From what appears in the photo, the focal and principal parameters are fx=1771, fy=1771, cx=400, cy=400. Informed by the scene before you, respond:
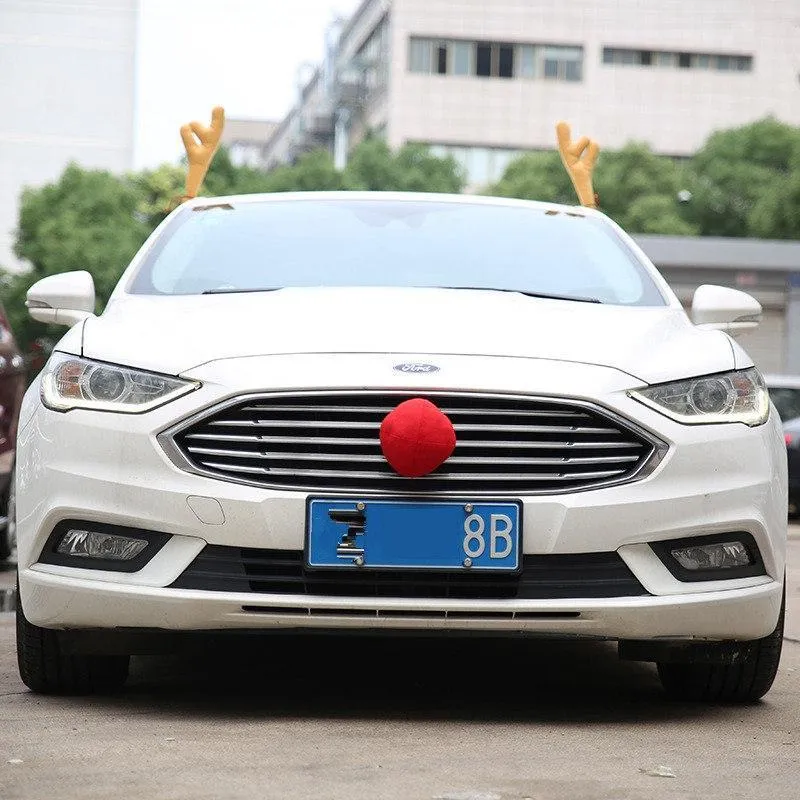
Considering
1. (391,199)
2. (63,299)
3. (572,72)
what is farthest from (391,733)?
(572,72)

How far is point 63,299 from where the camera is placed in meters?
5.17

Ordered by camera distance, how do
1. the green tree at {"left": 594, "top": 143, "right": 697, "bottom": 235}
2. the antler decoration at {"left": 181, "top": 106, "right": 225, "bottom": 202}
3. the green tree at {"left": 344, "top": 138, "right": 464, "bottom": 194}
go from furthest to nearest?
the green tree at {"left": 344, "top": 138, "right": 464, "bottom": 194} → the green tree at {"left": 594, "top": 143, "right": 697, "bottom": 235} → the antler decoration at {"left": 181, "top": 106, "right": 225, "bottom": 202}

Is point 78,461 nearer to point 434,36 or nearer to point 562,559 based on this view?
point 562,559

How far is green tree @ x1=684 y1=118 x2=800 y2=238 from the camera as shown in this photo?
6062 centimetres

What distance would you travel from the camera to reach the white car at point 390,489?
13.6ft

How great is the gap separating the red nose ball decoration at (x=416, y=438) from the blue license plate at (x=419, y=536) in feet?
0.31

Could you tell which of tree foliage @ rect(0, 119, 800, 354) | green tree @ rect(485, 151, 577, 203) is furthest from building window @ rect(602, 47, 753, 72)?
green tree @ rect(485, 151, 577, 203)

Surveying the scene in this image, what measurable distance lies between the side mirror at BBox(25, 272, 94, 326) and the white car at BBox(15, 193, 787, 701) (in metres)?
0.59

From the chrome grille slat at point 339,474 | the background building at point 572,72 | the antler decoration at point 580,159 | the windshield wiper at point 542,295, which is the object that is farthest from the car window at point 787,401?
the background building at point 572,72

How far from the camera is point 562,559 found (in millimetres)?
4180

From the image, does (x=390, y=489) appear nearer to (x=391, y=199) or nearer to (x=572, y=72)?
(x=391, y=199)

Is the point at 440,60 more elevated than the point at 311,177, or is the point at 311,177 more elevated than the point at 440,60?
the point at 440,60

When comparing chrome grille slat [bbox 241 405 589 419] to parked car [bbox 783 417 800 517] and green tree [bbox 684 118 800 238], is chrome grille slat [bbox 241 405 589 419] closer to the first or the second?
parked car [bbox 783 417 800 517]

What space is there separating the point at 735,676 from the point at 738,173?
191 ft
